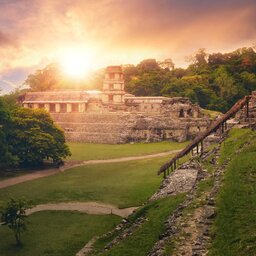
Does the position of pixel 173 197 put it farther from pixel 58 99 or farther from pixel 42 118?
pixel 58 99

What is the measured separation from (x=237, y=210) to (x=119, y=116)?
56883 mm

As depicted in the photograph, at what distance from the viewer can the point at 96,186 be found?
3534 centimetres

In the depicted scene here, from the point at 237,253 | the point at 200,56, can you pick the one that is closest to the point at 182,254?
the point at 237,253

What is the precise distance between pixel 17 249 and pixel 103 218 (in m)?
6.84

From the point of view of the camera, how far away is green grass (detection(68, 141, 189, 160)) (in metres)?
53.4

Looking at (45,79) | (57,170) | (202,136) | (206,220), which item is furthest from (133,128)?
(45,79)

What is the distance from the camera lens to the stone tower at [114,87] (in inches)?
3142

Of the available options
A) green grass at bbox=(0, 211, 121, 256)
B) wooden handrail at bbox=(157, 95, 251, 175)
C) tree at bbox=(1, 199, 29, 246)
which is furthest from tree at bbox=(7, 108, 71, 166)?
tree at bbox=(1, 199, 29, 246)

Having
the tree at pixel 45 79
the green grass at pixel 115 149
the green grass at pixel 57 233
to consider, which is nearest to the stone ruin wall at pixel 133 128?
the green grass at pixel 115 149

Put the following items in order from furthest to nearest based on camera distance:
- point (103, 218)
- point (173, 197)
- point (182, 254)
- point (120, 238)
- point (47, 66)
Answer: point (47, 66), point (103, 218), point (173, 197), point (120, 238), point (182, 254)

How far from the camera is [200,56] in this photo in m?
119

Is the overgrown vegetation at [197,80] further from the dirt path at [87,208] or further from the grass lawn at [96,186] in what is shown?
the dirt path at [87,208]

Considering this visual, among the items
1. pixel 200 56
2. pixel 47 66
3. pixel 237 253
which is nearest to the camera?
pixel 237 253

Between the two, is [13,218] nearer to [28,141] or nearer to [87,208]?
[87,208]
